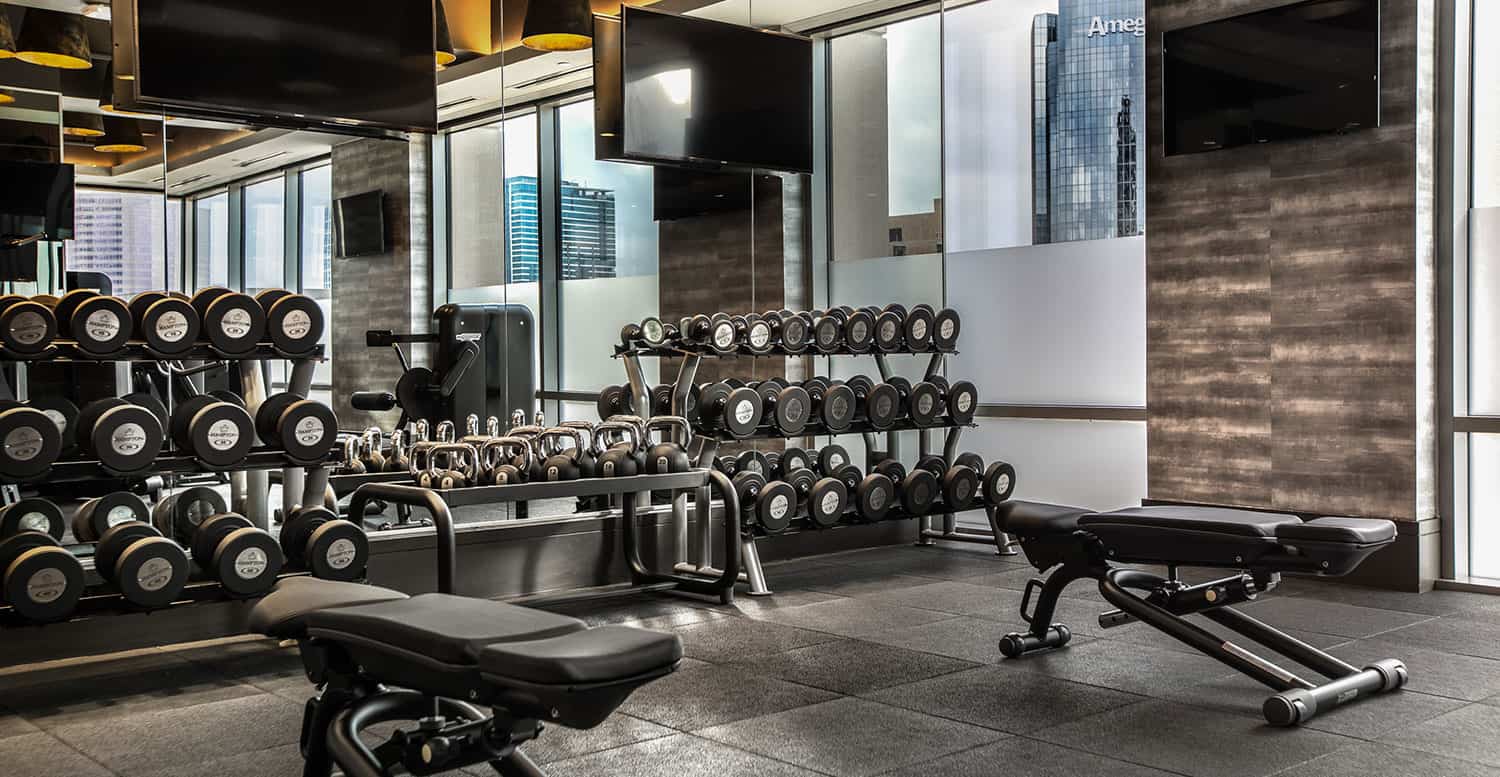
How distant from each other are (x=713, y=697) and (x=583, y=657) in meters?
1.77

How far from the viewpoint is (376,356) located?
524 cm

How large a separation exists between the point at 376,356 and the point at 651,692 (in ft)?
7.12

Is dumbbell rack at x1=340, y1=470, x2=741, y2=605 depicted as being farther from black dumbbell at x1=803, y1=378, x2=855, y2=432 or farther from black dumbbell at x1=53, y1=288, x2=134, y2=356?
black dumbbell at x1=53, y1=288, x2=134, y2=356

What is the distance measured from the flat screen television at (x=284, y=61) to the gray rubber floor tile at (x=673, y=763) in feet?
9.63

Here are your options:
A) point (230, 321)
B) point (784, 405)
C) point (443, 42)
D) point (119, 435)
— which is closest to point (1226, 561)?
point (784, 405)

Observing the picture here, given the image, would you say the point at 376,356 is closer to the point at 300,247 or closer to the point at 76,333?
the point at 300,247

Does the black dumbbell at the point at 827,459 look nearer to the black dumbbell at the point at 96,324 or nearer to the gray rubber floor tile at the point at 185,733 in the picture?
the gray rubber floor tile at the point at 185,733

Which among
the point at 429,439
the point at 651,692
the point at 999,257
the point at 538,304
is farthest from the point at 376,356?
the point at 999,257

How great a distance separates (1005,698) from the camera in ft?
12.3

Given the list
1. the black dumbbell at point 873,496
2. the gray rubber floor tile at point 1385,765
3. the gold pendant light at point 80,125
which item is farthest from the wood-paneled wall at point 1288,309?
the gold pendant light at point 80,125

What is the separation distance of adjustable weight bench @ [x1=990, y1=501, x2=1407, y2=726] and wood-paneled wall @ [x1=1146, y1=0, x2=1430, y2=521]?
1796 millimetres

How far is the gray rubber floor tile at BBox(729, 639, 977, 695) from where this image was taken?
397cm

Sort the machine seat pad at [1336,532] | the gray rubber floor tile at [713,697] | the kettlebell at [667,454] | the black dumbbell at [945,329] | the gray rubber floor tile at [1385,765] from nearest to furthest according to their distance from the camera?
the gray rubber floor tile at [1385,765] → the machine seat pad at [1336,532] → the gray rubber floor tile at [713,697] → the kettlebell at [667,454] → the black dumbbell at [945,329]

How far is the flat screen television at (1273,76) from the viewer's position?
17.6 ft
